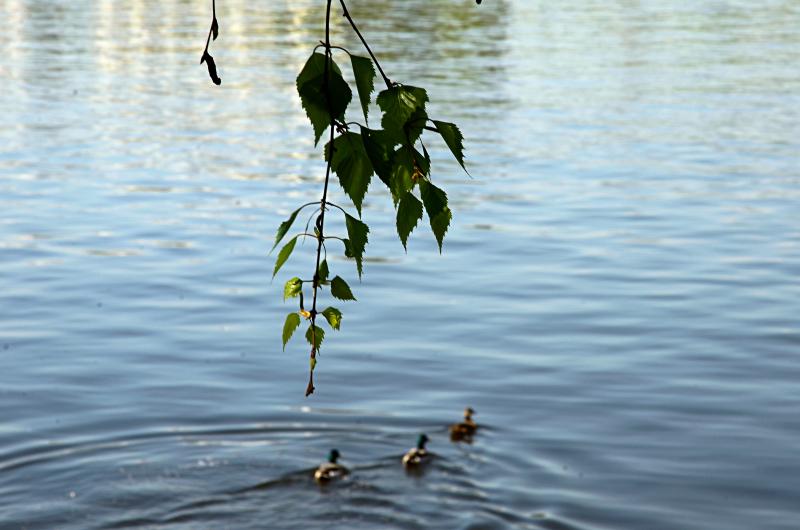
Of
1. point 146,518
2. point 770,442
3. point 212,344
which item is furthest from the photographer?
point 212,344

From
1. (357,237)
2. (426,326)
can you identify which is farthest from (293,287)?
(426,326)

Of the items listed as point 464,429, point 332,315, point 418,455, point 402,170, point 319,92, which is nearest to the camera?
point 319,92

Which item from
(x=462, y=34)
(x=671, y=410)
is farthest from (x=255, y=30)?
(x=671, y=410)

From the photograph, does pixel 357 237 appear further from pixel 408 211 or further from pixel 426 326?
pixel 426 326

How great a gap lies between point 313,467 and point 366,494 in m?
0.75

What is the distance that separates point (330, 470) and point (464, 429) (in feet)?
6.11

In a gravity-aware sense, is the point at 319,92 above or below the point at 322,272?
above

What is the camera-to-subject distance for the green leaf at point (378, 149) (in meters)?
4.33

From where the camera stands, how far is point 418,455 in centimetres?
1466

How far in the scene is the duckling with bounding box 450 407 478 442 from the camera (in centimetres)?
1532

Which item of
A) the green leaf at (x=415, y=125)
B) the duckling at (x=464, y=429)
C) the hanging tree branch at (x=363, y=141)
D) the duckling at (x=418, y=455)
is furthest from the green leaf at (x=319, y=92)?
the duckling at (x=464, y=429)

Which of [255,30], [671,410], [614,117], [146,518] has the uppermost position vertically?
[255,30]

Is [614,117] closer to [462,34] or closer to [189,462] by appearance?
[189,462]

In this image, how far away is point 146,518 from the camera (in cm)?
1344
